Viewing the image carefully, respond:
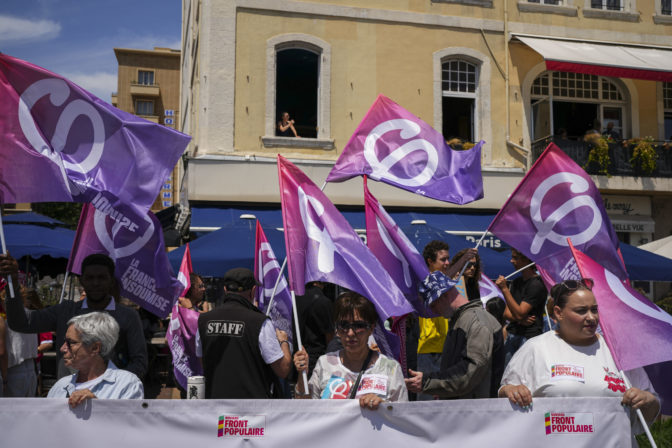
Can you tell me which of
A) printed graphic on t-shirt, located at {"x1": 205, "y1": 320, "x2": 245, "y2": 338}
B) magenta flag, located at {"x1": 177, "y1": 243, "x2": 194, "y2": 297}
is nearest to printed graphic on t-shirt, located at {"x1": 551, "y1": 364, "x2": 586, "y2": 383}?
printed graphic on t-shirt, located at {"x1": 205, "y1": 320, "x2": 245, "y2": 338}

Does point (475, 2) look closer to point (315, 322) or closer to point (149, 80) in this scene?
point (315, 322)

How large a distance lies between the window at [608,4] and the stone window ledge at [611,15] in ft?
0.63

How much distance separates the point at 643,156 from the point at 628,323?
1339cm

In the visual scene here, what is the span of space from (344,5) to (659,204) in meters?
9.52

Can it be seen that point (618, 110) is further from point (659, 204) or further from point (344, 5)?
point (344, 5)

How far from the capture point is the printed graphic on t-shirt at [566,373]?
3668mm

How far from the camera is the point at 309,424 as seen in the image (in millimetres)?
3590

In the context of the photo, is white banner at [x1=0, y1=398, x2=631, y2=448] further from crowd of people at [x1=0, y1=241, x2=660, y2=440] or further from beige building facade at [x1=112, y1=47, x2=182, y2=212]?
beige building facade at [x1=112, y1=47, x2=182, y2=212]

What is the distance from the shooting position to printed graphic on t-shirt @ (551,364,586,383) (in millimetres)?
3668

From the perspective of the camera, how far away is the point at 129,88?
64.2 meters

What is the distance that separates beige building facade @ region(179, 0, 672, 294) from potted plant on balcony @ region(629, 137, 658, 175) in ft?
0.60

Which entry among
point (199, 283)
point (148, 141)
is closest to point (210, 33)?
point (199, 283)

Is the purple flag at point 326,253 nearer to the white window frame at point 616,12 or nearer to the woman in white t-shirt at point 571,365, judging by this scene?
the woman in white t-shirt at point 571,365

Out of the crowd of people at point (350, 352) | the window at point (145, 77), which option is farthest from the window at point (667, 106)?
the window at point (145, 77)
